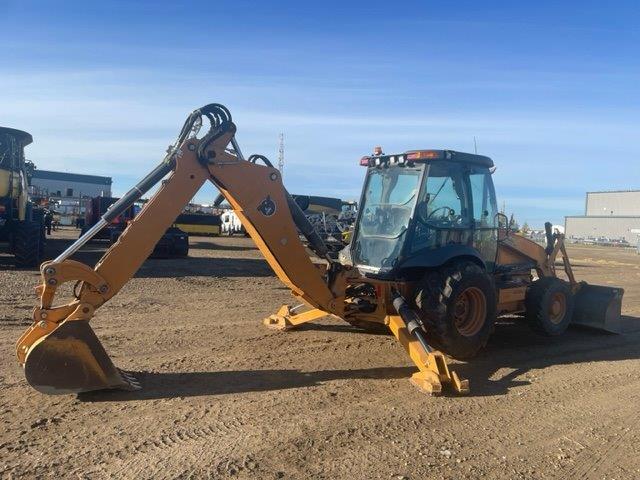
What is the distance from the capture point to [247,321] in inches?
340

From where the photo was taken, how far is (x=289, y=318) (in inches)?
318

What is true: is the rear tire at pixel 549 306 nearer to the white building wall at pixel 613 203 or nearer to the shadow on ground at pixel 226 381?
the shadow on ground at pixel 226 381

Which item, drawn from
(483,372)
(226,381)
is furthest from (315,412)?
(483,372)

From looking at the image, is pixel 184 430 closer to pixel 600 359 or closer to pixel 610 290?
pixel 600 359

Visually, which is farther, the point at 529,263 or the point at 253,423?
the point at 529,263

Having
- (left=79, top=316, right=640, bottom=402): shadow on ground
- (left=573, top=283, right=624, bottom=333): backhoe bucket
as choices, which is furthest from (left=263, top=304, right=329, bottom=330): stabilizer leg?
(left=573, top=283, right=624, bottom=333): backhoe bucket

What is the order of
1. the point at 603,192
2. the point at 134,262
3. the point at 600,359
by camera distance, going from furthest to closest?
the point at 603,192 → the point at 600,359 → the point at 134,262

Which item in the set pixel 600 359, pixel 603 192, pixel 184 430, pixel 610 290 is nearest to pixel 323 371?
pixel 184 430

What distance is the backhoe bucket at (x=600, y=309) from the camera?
29.4ft

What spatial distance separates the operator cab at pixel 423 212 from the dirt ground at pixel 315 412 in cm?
116

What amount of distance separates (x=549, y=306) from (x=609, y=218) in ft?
261

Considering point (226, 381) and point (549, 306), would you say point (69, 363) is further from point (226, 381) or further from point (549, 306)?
point (549, 306)

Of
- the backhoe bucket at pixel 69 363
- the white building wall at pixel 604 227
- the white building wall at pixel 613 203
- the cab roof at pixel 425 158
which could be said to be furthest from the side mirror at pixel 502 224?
the white building wall at pixel 613 203

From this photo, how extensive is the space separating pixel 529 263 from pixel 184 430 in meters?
5.98
